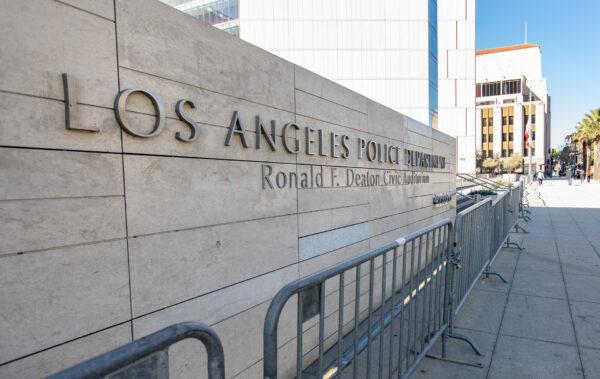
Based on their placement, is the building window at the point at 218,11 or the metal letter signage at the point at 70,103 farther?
the building window at the point at 218,11

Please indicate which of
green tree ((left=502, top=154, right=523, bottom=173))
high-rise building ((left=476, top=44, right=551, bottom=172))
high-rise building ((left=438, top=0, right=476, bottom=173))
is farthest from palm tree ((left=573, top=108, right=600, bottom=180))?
high-rise building ((left=438, top=0, right=476, bottom=173))

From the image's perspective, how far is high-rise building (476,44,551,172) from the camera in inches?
2825

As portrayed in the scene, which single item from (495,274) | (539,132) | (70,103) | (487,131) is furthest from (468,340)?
(487,131)

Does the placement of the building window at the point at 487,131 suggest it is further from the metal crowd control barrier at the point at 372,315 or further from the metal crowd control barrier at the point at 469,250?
the metal crowd control barrier at the point at 372,315

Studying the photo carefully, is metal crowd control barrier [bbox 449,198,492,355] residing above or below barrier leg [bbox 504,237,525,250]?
above

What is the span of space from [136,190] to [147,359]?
1.22m

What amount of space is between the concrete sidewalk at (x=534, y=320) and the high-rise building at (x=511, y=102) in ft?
232

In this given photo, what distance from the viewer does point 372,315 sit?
115 inches

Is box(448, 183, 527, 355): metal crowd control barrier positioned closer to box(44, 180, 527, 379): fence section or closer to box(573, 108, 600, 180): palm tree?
box(44, 180, 527, 379): fence section

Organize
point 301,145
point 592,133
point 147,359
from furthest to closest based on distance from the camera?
point 592,133
point 301,145
point 147,359

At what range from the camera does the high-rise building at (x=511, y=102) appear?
235 feet

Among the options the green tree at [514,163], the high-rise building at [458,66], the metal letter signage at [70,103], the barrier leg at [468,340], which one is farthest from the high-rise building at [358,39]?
the green tree at [514,163]

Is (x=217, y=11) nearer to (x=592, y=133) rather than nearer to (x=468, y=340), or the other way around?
(x=468, y=340)

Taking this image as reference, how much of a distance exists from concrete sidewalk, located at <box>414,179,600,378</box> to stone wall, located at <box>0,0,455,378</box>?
194 cm
